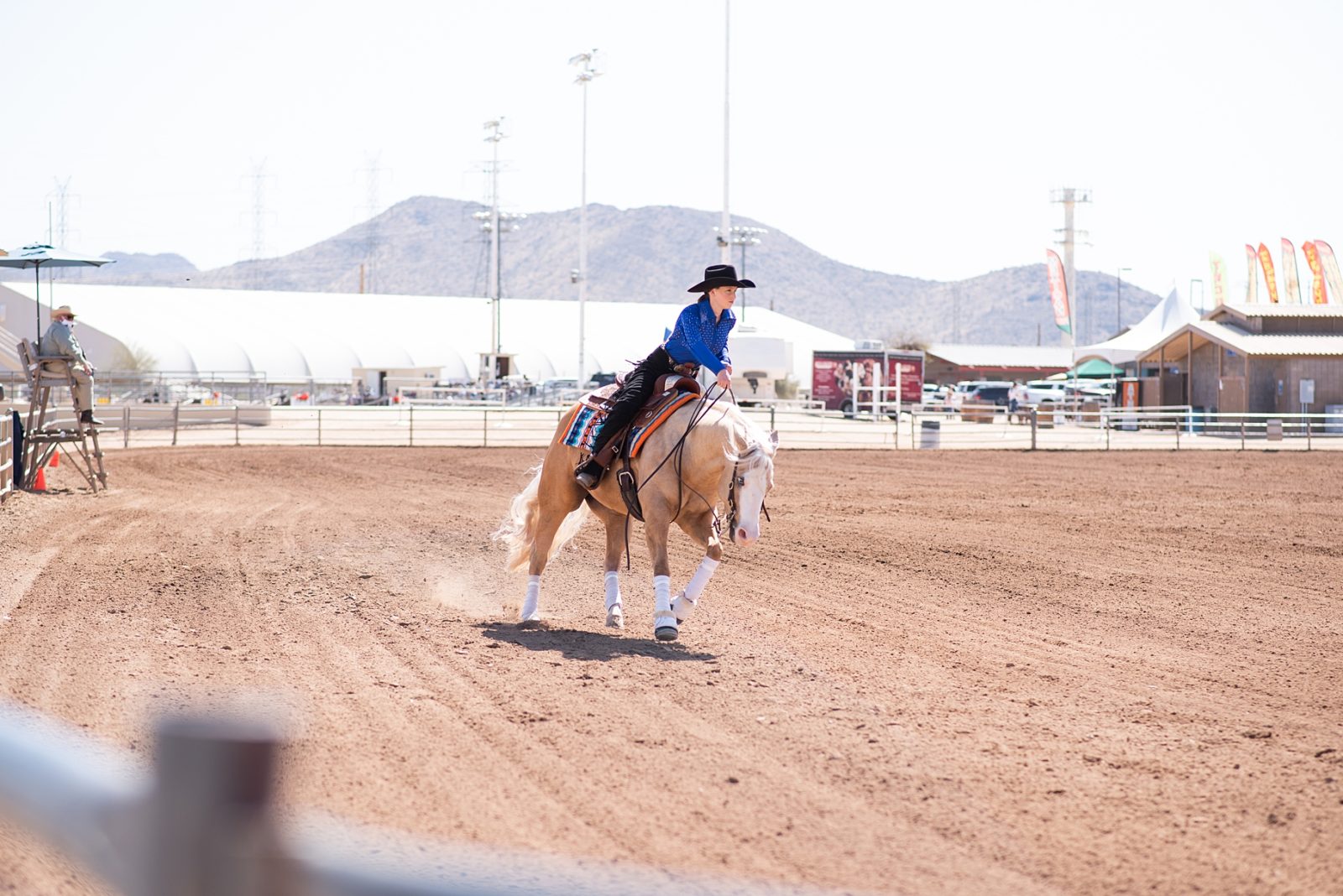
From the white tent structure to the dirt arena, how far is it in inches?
1956

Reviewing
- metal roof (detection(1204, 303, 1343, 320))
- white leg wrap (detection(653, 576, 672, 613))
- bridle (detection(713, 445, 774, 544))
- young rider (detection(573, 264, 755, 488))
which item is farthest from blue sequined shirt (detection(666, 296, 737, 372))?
metal roof (detection(1204, 303, 1343, 320))

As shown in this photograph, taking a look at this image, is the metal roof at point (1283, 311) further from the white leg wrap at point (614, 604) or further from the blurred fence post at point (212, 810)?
the blurred fence post at point (212, 810)

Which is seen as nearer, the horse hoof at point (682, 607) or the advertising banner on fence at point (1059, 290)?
the horse hoof at point (682, 607)

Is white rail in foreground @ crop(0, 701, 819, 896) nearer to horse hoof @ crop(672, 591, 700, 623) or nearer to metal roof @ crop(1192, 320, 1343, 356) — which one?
horse hoof @ crop(672, 591, 700, 623)

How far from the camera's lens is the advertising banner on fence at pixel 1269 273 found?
200ft

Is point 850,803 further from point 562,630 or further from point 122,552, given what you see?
point 122,552

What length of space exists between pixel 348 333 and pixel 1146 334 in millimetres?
53843

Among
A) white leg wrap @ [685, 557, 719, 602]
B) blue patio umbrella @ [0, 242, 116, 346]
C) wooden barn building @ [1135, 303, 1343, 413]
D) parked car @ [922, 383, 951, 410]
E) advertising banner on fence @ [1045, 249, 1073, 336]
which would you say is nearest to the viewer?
white leg wrap @ [685, 557, 719, 602]

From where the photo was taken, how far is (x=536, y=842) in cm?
442

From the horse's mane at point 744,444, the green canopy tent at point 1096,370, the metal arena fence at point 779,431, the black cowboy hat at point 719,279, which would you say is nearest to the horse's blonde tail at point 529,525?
the horse's mane at point 744,444

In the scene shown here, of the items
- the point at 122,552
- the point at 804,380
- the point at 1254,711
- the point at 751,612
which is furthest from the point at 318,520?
the point at 804,380

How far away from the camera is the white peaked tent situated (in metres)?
65.6

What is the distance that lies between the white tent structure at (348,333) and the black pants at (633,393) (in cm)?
5311

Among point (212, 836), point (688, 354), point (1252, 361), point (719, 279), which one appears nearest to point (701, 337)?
point (688, 354)
